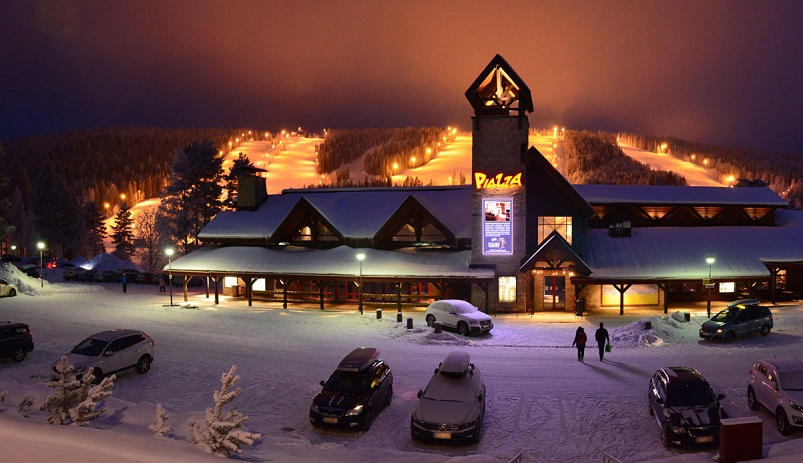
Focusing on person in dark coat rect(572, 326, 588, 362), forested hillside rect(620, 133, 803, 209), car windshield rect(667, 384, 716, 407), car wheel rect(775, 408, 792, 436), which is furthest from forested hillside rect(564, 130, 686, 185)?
car windshield rect(667, 384, 716, 407)

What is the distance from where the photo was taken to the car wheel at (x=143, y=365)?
64.8 feet

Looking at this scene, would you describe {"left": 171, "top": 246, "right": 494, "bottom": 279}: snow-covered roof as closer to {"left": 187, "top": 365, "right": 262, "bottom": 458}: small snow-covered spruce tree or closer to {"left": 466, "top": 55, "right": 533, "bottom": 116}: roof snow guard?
{"left": 466, "top": 55, "right": 533, "bottom": 116}: roof snow guard

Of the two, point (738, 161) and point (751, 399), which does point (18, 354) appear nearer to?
point (751, 399)

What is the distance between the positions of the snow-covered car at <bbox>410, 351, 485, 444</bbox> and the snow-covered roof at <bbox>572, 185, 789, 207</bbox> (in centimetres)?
2795

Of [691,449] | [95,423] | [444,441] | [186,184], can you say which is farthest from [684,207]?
[186,184]

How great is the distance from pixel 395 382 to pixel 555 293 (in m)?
18.9

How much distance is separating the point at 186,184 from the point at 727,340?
169 feet

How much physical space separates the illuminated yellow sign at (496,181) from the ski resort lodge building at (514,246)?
7 cm

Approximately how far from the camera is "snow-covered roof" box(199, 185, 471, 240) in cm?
3788

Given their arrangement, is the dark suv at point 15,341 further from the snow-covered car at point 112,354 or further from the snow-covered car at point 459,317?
the snow-covered car at point 459,317

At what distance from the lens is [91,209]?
91312mm

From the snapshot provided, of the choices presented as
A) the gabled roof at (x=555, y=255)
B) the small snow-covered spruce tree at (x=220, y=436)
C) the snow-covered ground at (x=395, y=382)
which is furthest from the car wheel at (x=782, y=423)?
the gabled roof at (x=555, y=255)

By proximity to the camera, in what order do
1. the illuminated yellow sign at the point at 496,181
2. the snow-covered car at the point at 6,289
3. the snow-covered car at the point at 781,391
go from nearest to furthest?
the snow-covered car at the point at 781,391, the illuminated yellow sign at the point at 496,181, the snow-covered car at the point at 6,289

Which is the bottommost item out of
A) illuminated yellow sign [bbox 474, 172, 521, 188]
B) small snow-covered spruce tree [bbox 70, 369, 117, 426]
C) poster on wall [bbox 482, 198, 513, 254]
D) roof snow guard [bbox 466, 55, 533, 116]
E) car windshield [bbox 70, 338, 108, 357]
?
car windshield [bbox 70, 338, 108, 357]
